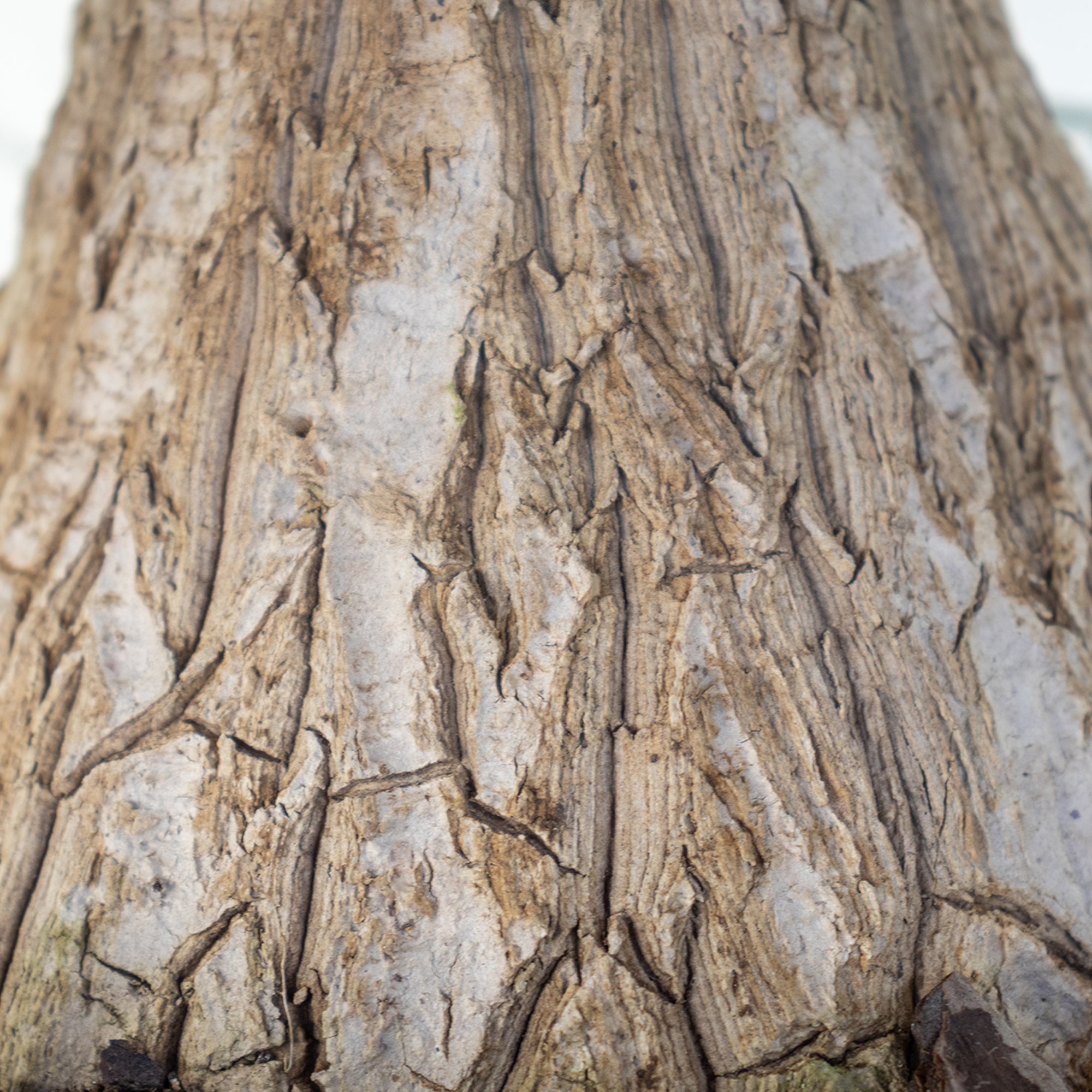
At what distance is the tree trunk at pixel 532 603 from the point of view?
37.1 inches

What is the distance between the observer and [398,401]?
100 cm

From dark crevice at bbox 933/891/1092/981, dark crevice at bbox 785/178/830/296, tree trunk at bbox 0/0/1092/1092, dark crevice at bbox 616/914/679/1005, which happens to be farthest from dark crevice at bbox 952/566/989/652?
dark crevice at bbox 616/914/679/1005

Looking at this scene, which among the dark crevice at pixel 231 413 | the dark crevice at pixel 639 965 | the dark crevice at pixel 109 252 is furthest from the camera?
the dark crevice at pixel 109 252

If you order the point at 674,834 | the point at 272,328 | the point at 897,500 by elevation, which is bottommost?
the point at 674,834

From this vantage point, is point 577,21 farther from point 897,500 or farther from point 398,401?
point 897,500

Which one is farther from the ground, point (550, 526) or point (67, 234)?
point (67, 234)

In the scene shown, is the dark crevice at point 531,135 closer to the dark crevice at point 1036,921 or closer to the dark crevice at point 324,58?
the dark crevice at point 324,58

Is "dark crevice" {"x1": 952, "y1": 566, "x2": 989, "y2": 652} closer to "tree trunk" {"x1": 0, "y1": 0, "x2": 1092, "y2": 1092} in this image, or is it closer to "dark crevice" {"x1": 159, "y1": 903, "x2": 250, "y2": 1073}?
"tree trunk" {"x1": 0, "y1": 0, "x2": 1092, "y2": 1092}

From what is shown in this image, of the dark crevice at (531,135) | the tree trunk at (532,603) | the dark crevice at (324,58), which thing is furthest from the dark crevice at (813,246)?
the dark crevice at (324,58)

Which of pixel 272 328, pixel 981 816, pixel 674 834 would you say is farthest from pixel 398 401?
pixel 981 816

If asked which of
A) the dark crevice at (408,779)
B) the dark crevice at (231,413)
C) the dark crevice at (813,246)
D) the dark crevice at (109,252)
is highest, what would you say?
the dark crevice at (109,252)

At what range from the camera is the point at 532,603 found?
0.96 metres

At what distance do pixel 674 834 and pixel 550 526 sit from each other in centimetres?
39

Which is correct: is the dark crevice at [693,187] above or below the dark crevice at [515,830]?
above
